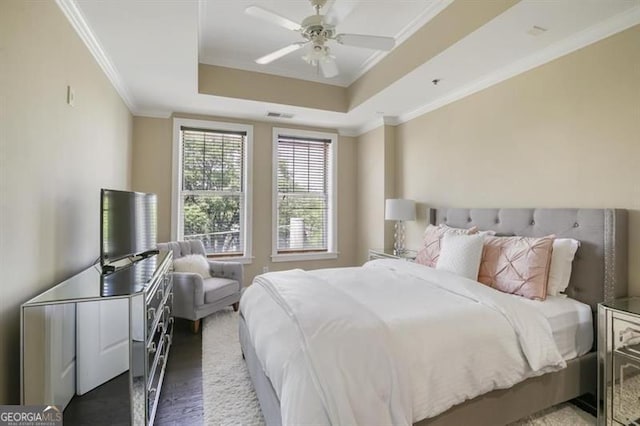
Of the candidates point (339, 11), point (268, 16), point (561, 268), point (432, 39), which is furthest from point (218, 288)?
point (432, 39)

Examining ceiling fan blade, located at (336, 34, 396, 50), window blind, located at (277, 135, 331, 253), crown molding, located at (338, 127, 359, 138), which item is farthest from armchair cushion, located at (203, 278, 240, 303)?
crown molding, located at (338, 127, 359, 138)

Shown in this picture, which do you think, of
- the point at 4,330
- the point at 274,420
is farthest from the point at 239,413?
the point at 4,330

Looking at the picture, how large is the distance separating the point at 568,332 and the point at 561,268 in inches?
18.5

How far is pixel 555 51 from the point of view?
247cm

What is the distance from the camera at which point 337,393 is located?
4.18 feet

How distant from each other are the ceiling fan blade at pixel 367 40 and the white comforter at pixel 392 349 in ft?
6.01

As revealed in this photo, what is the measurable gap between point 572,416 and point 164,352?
291 centimetres

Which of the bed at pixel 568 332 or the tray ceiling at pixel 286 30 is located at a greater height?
the tray ceiling at pixel 286 30

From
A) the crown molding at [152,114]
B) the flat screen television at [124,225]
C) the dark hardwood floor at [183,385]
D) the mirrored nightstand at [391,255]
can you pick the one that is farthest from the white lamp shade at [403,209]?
the crown molding at [152,114]

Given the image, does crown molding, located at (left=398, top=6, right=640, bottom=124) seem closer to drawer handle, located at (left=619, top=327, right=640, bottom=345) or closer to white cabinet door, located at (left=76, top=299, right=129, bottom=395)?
drawer handle, located at (left=619, top=327, right=640, bottom=345)

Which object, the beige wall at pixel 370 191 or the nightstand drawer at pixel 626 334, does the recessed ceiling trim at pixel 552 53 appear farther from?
the nightstand drawer at pixel 626 334

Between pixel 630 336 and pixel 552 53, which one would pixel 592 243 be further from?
pixel 552 53

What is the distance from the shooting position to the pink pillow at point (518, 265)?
216 cm

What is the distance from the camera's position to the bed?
167cm
